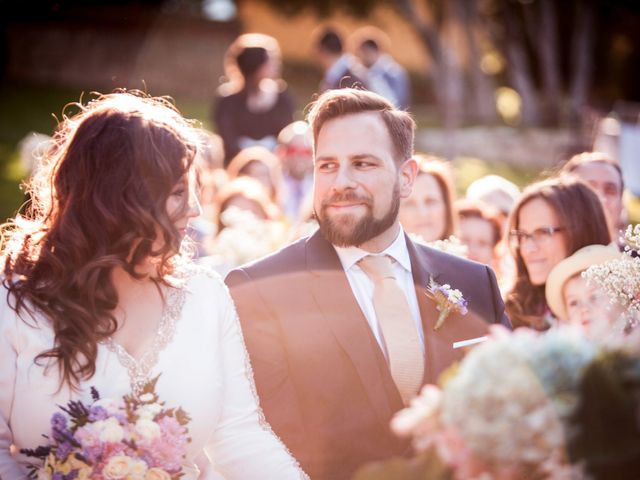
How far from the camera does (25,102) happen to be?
24484 millimetres

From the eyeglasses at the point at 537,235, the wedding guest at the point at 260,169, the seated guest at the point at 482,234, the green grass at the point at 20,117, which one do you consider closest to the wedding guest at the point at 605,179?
the seated guest at the point at 482,234

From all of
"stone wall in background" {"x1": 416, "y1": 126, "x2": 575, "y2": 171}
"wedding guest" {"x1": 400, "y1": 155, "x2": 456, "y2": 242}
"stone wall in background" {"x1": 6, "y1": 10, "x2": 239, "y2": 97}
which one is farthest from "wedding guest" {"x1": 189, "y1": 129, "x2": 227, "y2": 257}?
"stone wall in background" {"x1": 6, "y1": 10, "x2": 239, "y2": 97}

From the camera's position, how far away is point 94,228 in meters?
2.96

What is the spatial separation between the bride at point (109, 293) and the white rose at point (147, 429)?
30cm

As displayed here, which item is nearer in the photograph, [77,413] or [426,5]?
[77,413]

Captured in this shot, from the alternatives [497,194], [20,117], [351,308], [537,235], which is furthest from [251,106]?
[20,117]

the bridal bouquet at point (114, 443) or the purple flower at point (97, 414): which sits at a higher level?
the purple flower at point (97, 414)

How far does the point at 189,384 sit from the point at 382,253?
980 mm

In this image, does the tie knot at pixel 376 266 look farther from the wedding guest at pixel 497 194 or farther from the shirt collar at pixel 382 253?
the wedding guest at pixel 497 194

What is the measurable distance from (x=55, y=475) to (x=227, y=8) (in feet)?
92.4

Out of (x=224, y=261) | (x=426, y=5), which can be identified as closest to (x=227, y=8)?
(x=426, y=5)

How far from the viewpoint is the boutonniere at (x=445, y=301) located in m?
3.48

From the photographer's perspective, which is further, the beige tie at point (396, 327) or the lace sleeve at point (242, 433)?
the beige tie at point (396, 327)

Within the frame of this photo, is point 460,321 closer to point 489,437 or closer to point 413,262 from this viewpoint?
point 413,262
